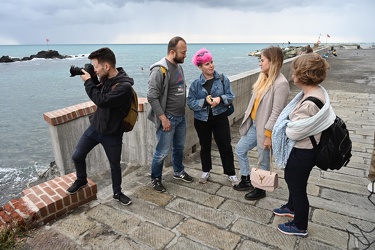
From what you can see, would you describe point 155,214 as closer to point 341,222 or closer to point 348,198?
point 341,222

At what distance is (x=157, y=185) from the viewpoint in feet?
12.0

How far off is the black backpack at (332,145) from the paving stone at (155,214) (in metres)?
1.58

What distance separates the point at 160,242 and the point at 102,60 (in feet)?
6.39

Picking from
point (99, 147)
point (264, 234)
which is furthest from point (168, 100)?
point (99, 147)

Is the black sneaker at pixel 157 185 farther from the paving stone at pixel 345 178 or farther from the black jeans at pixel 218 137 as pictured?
the paving stone at pixel 345 178

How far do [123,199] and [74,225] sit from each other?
1.99 ft

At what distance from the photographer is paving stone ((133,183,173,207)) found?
3.39m

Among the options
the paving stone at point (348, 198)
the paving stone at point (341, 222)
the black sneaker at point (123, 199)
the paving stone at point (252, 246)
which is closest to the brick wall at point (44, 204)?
the black sneaker at point (123, 199)

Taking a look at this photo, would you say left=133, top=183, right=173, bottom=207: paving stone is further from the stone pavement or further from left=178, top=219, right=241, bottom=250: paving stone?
left=178, top=219, right=241, bottom=250: paving stone

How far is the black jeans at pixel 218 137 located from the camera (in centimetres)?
362

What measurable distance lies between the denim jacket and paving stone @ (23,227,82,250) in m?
2.02

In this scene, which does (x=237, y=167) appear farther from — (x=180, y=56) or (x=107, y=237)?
(x=107, y=237)

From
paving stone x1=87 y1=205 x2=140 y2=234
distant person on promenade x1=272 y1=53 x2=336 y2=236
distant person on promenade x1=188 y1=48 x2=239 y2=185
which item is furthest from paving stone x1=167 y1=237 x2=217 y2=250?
distant person on promenade x1=188 y1=48 x2=239 y2=185

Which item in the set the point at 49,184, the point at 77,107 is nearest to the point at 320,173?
the point at 49,184
